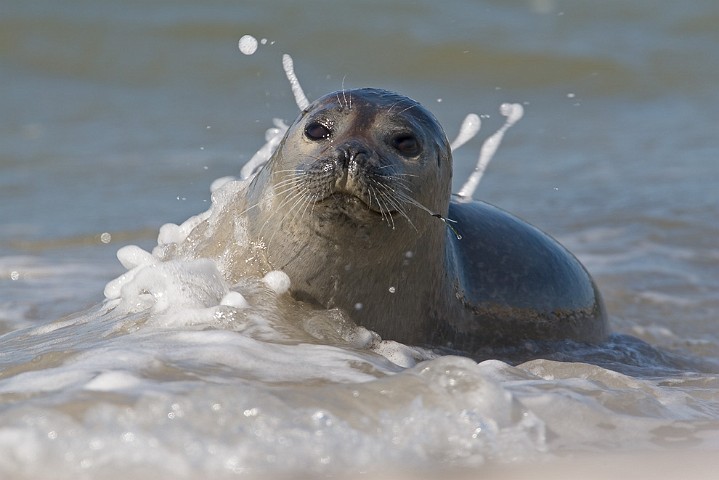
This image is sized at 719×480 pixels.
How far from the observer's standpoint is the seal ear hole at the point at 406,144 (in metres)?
4.09

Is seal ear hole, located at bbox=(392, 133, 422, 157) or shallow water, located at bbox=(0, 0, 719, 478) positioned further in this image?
seal ear hole, located at bbox=(392, 133, 422, 157)

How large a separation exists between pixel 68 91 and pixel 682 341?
759cm

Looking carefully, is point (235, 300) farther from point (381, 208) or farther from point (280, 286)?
point (381, 208)

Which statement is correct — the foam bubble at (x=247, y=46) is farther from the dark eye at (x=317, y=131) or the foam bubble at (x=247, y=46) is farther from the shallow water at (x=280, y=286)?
the shallow water at (x=280, y=286)

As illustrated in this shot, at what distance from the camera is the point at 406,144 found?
13.5 ft

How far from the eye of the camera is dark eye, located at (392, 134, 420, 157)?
4.09 m

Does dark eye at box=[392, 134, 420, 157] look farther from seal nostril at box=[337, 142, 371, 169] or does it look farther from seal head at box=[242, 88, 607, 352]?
seal nostril at box=[337, 142, 371, 169]

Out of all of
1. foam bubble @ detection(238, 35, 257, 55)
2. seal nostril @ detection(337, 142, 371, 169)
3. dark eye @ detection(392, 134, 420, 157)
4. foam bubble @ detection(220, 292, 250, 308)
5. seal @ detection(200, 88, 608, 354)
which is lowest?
foam bubble @ detection(220, 292, 250, 308)

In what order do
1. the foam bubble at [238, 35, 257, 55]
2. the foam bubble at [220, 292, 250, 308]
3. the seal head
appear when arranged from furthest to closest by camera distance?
the foam bubble at [238, 35, 257, 55] < the foam bubble at [220, 292, 250, 308] < the seal head

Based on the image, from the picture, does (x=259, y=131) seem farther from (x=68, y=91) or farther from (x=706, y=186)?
(x=706, y=186)

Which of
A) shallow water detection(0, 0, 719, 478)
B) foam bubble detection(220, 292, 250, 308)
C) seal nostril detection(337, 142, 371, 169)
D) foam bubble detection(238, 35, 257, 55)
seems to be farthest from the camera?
foam bubble detection(238, 35, 257, 55)

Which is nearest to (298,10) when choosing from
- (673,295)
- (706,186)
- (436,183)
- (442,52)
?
(442,52)

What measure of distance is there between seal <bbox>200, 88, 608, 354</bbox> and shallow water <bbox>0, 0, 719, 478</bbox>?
0.14 meters

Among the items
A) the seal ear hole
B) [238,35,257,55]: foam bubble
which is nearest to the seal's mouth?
the seal ear hole
